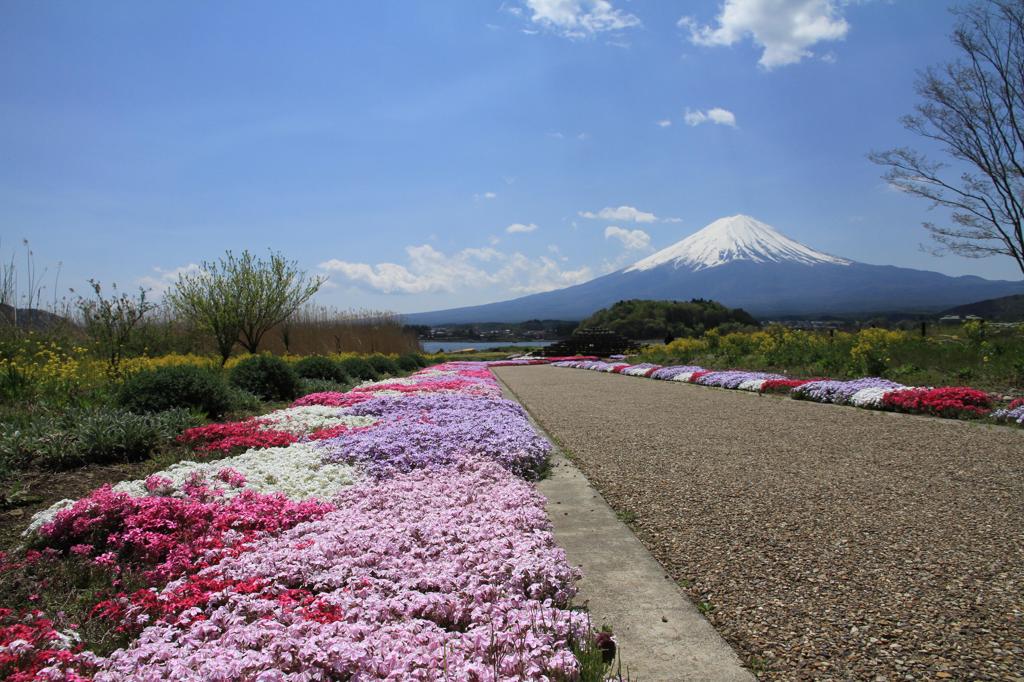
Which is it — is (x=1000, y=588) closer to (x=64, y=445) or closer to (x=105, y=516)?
(x=105, y=516)

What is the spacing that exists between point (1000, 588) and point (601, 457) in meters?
4.01

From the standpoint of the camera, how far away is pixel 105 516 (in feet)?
12.5

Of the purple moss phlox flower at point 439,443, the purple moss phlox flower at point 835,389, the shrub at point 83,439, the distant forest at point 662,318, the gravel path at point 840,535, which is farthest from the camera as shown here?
the distant forest at point 662,318

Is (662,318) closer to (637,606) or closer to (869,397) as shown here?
(869,397)

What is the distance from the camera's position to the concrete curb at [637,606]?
2.40 m

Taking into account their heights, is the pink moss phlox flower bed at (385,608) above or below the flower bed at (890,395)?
above

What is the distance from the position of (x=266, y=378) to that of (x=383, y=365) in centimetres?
916

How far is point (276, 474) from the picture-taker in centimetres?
520

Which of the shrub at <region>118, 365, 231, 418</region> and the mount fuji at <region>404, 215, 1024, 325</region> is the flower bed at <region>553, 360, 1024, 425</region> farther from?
the mount fuji at <region>404, 215, 1024, 325</region>

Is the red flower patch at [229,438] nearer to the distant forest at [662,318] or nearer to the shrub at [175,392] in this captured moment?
the shrub at [175,392]

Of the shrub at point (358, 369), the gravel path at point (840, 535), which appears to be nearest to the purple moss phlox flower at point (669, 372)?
the shrub at point (358, 369)

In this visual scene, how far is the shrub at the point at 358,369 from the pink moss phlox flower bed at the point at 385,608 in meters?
13.5

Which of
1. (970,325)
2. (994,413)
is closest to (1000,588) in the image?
(994,413)

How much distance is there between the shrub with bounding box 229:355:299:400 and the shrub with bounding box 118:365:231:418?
8.41 feet
